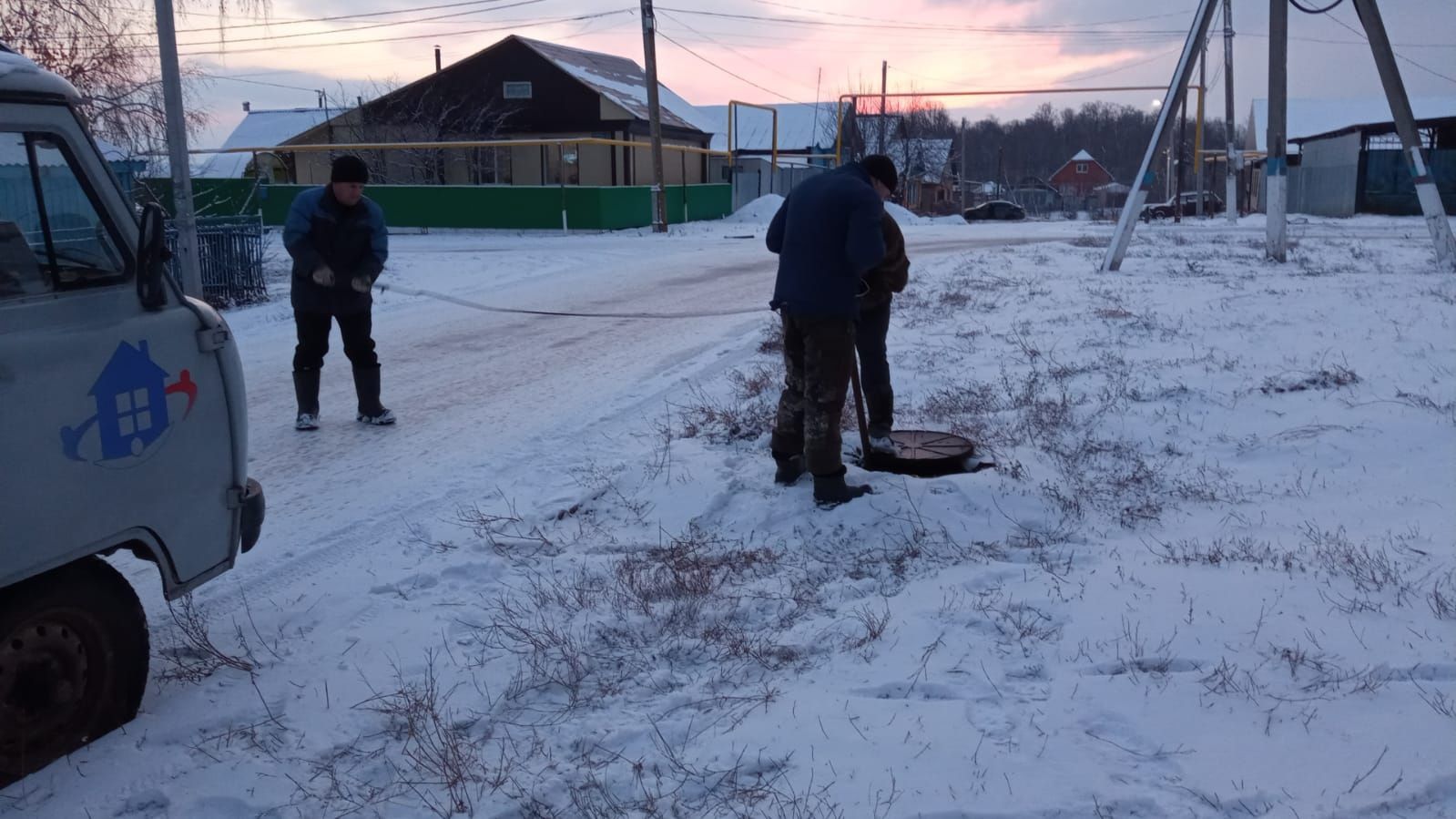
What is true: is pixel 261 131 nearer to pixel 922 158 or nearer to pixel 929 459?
pixel 922 158

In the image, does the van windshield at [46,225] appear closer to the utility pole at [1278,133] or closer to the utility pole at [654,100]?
the utility pole at [1278,133]

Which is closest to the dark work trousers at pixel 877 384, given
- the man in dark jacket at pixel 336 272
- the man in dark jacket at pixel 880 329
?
the man in dark jacket at pixel 880 329

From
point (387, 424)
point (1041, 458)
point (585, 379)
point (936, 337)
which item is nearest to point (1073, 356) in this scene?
point (936, 337)

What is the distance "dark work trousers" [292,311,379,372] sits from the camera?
24.6 feet

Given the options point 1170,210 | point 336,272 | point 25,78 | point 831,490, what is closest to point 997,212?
point 1170,210

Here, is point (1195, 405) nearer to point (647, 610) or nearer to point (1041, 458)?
point (1041, 458)

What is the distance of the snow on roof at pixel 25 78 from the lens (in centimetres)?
334

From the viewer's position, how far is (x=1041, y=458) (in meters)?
6.54

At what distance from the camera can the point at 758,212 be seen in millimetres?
40812

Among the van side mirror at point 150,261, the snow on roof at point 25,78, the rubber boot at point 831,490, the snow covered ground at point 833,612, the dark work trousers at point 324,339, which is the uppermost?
the snow on roof at point 25,78

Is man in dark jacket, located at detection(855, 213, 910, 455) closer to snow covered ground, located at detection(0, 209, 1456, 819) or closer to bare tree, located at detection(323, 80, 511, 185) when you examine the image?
snow covered ground, located at detection(0, 209, 1456, 819)

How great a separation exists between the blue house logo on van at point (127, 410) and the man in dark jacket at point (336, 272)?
3.46 meters

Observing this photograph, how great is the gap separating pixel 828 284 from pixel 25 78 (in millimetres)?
3275

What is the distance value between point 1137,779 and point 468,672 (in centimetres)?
223
